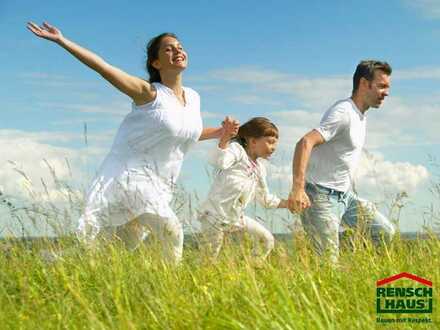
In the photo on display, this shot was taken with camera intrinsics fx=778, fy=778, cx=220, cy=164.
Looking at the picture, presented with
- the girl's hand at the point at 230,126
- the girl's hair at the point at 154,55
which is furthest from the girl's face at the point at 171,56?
the girl's hand at the point at 230,126

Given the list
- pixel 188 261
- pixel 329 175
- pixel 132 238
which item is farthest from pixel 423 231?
pixel 132 238

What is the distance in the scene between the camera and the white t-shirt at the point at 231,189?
280 inches

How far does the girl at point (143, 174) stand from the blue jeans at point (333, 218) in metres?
1.34

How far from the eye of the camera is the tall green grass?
13.1 feet

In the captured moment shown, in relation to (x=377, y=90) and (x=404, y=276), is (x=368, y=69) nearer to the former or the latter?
(x=377, y=90)

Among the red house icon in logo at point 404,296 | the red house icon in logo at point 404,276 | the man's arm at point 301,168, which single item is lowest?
the red house icon in logo at point 404,296

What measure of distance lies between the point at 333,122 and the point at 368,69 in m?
0.77

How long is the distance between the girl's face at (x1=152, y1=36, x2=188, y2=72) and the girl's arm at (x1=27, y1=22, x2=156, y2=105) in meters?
0.41

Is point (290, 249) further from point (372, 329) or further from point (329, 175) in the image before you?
point (372, 329)

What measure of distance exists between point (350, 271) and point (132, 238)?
72.7 inches

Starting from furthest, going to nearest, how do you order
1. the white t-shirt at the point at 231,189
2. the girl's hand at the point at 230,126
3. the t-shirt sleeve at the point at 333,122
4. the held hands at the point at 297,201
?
the white t-shirt at the point at 231,189 → the t-shirt sleeve at the point at 333,122 → the girl's hand at the point at 230,126 → the held hands at the point at 297,201

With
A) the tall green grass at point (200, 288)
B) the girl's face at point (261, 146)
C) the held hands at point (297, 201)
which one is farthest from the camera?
the girl's face at point (261, 146)

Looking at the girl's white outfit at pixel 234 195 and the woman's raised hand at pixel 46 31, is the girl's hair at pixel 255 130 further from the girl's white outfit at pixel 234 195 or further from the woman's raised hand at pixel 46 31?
the woman's raised hand at pixel 46 31

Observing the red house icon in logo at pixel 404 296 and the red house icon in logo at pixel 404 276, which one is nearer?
the red house icon in logo at pixel 404 296
